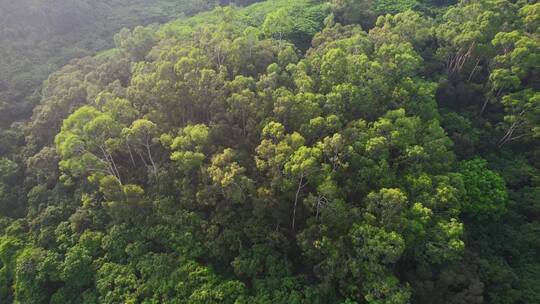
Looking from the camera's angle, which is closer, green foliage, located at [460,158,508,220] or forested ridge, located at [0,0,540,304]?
forested ridge, located at [0,0,540,304]

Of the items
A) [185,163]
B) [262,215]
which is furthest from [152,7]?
[262,215]

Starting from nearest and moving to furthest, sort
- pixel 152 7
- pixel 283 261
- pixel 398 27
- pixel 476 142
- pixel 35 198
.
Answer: pixel 283 261
pixel 35 198
pixel 476 142
pixel 398 27
pixel 152 7

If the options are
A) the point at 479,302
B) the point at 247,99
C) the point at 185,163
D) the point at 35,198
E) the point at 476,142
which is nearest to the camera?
the point at 479,302

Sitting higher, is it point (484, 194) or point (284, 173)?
point (284, 173)

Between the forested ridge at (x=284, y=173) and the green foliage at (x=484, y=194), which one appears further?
the green foliage at (x=484, y=194)

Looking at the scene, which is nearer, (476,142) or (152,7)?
(476,142)

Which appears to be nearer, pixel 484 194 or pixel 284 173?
pixel 284 173

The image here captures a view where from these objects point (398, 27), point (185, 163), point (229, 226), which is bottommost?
point (229, 226)

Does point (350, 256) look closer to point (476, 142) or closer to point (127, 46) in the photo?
point (476, 142)
